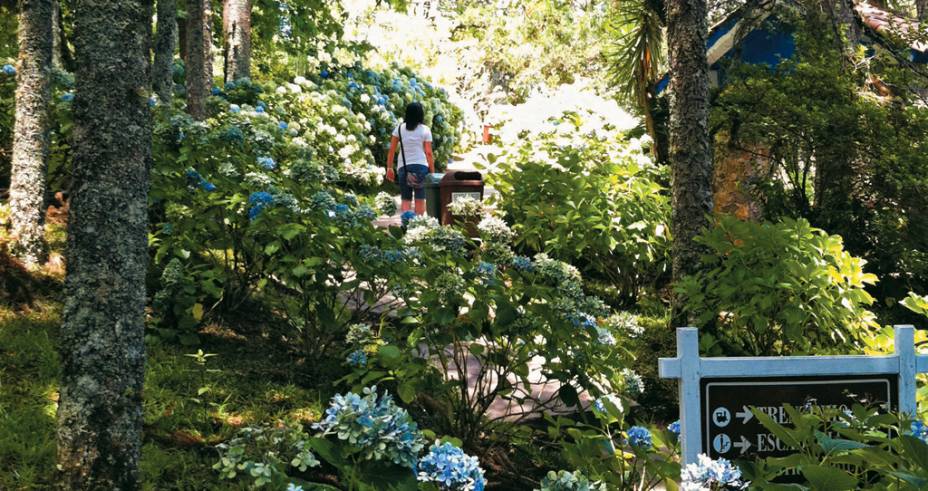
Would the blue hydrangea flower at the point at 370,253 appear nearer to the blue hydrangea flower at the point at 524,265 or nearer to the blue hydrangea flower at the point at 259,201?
the blue hydrangea flower at the point at 259,201

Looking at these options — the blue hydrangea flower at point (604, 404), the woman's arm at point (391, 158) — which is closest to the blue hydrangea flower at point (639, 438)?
the blue hydrangea flower at point (604, 404)

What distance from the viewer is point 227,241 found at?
5547 mm

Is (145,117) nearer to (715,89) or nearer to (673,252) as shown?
(673,252)

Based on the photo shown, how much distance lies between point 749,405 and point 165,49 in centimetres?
765

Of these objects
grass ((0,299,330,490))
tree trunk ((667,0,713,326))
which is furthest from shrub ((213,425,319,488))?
tree trunk ((667,0,713,326))

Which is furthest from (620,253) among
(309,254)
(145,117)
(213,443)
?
(145,117)

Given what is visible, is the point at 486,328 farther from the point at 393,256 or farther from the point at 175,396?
the point at 175,396

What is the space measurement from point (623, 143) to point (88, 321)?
750cm

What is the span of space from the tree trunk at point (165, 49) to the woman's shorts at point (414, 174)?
2.59 m

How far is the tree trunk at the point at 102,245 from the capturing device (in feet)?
10.00

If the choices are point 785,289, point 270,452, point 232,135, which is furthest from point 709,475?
point 232,135

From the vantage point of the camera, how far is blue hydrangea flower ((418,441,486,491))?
82.0 inches

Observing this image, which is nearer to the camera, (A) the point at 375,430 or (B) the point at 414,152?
(A) the point at 375,430

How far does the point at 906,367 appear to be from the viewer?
9.93 feet
